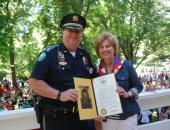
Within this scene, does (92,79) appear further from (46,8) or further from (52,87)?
(46,8)

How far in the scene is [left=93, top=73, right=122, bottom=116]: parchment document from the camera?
1.88 meters

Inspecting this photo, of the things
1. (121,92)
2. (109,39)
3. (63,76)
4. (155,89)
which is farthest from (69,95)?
(155,89)

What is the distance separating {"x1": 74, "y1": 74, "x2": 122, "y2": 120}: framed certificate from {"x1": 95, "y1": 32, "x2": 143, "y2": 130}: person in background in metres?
0.07

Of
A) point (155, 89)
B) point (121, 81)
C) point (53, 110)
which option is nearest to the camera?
point (53, 110)

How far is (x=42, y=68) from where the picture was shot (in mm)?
1774

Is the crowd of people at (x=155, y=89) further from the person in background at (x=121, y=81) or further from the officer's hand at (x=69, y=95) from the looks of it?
the officer's hand at (x=69, y=95)

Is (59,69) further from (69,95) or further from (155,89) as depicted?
(155,89)

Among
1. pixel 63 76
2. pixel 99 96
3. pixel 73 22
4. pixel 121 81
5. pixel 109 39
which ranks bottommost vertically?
pixel 99 96

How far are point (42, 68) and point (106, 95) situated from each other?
0.61 meters

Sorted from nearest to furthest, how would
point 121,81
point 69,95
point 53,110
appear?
point 69,95 < point 53,110 < point 121,81

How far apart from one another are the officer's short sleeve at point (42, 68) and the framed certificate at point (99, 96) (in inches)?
10.0

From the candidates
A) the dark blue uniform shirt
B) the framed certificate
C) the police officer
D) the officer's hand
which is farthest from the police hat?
the officer's hand

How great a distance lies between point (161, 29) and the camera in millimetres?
17688

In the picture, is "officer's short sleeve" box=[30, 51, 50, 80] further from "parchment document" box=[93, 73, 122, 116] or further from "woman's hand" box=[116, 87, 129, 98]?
"woman's hand" box=[116, 87, 129, 98]
